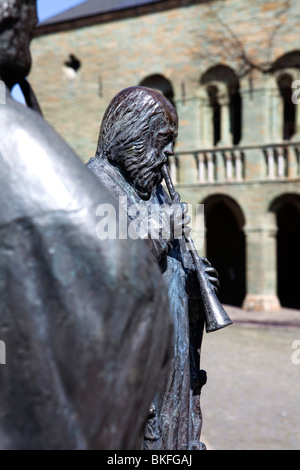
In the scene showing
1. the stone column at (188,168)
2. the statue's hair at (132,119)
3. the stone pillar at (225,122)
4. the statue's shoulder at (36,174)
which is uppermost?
the stone pillar at (225,122)

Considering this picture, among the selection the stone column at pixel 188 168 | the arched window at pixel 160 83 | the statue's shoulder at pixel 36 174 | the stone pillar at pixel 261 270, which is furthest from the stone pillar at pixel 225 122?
the statue's shoulder at pixel 36 174

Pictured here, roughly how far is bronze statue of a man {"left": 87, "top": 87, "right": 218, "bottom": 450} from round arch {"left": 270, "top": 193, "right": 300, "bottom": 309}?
56.0 ft

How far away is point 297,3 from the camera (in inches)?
608

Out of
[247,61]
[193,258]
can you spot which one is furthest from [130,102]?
[247,61]

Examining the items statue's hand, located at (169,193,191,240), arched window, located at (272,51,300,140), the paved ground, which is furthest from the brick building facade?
statue's hand, located at (169,193,191,240)

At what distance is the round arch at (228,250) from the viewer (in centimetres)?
1945

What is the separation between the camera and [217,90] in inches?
666

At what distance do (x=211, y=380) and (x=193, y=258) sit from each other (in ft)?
20.9

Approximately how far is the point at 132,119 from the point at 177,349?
0.86m

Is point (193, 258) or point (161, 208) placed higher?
point (161, 208)

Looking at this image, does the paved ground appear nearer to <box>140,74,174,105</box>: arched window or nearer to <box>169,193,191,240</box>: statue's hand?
<box>169,193,191,240</box>: statue's hand

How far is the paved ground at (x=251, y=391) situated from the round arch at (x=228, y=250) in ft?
22.0

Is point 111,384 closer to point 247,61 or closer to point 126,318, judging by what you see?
point 126,318

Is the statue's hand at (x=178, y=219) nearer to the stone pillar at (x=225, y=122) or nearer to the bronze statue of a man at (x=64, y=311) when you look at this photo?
the bronze statue of a man at (x=64, y=311)
